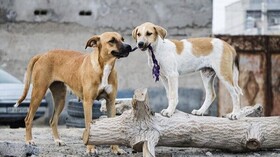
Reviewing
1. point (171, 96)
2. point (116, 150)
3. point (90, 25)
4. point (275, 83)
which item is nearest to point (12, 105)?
point (90, 25)

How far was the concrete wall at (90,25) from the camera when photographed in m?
18.5

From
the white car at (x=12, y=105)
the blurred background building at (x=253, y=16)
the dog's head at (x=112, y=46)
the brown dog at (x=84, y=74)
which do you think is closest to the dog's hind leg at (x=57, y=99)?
the brown dog at (x=84, y=74)

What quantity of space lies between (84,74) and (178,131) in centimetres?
140

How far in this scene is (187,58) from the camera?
9594 mm

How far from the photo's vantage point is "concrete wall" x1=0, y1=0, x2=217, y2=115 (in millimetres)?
18484

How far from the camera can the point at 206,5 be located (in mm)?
18578

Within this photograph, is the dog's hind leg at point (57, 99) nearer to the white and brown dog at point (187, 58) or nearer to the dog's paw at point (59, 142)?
the dog's paw at point (59, 142)

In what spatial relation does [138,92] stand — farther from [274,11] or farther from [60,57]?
[274,11]

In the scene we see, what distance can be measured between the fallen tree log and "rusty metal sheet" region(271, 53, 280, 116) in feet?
25.7

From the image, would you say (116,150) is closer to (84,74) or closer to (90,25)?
(84,74)

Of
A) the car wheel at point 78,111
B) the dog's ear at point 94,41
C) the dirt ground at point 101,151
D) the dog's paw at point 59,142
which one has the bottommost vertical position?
the dirt ground at point 101,151

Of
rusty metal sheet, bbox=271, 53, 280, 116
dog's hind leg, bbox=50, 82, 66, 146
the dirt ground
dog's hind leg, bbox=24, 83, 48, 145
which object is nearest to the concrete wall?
rusty metal sheet, bbox=271, 53, 280, 116

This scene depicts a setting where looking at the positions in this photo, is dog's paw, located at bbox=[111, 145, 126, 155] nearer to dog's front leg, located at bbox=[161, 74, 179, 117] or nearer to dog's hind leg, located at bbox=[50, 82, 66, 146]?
dog's front leg, located at bbox=[161, 74, 179, 117]

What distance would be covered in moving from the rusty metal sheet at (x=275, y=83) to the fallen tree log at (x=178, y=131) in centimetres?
784
